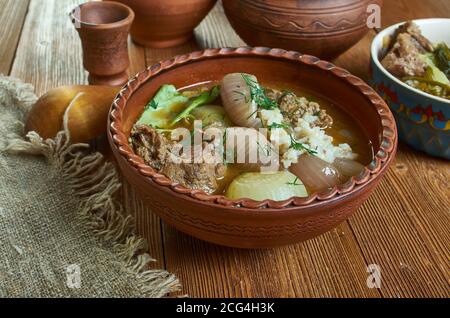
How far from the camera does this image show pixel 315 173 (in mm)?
896

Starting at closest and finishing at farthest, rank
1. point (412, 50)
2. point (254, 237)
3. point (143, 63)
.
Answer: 1. point (254, 237)
2. point (412, 50)
3. point (143, 63)

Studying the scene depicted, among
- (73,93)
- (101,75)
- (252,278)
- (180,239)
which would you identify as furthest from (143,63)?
(252,278)

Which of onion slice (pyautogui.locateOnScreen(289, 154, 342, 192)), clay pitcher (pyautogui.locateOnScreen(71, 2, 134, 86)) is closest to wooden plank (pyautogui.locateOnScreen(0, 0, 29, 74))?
clay pitcher (pyautogui.locateOnScreen(71, 2, 134, 86))

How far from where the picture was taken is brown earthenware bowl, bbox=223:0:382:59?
50.3 inches

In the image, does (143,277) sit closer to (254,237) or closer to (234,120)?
(254,237)

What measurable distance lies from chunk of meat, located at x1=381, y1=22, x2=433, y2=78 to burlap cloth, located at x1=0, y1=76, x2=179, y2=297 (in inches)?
25.1

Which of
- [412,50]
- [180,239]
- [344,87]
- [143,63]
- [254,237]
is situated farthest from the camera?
[143,63]

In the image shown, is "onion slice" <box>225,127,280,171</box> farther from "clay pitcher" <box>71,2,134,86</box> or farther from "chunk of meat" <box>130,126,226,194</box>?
"clay pitcher" <box>71,2,134,86</box>

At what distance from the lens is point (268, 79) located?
1.12m

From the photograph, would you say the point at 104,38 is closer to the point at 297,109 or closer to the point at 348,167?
the point at 297,109

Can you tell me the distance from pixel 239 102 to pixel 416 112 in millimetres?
382

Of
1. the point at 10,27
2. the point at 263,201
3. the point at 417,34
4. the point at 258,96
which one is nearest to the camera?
the point at 263,201

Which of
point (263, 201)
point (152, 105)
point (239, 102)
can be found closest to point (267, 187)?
point (263, 201)

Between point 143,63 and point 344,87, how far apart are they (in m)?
0.59
